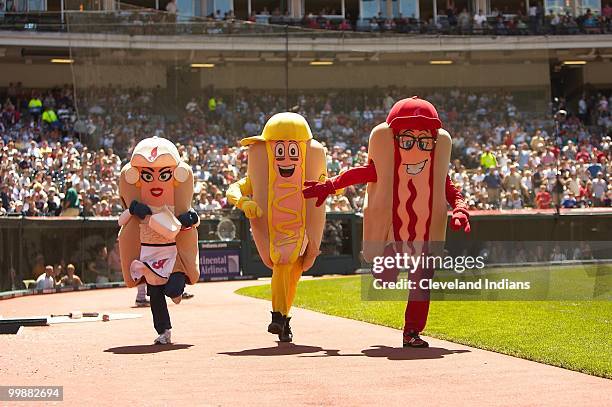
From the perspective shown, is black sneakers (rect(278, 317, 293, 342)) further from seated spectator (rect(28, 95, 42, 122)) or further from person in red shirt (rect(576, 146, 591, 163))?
seated spectator (rect(28, 95, 42, 122))

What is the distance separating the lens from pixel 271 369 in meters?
8.59

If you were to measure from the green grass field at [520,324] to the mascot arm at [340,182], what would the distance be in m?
1.63

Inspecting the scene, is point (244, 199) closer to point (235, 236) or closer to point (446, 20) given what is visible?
point (235, 236)

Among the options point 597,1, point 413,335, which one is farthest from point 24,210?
point 597,1

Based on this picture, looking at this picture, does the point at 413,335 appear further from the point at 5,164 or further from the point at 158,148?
the point at 5,164

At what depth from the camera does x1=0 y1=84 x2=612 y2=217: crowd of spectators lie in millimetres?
21922

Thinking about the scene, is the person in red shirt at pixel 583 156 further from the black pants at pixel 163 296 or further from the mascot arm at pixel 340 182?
the black pants at pixel 163 296

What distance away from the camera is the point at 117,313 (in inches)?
590

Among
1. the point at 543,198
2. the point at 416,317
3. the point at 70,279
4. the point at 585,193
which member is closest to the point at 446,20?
the point at 585,193

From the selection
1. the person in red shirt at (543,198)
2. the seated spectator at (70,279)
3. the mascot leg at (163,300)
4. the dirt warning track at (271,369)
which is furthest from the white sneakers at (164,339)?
the person in red shirt at (543,198)

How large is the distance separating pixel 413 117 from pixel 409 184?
631 mm

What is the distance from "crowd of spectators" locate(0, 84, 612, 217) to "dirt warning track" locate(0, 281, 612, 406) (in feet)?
30.8

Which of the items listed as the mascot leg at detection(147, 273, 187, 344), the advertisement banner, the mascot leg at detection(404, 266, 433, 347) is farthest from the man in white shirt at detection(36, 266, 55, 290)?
the mascot leg at detection(404, 266, 433, 347)

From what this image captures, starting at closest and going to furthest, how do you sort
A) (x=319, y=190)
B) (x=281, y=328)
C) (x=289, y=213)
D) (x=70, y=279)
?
1. (x=319, y=190)
2. (x=281, y=328)
3. (x=289, y=213)
4. (x=70, y=279)
